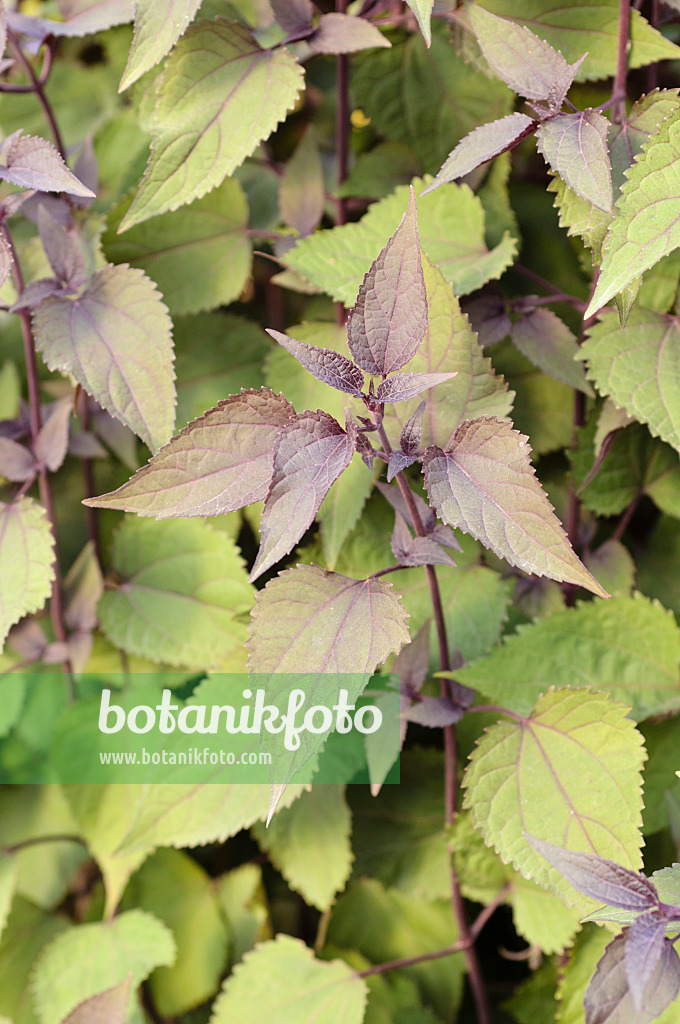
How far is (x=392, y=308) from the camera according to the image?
0.48 meters

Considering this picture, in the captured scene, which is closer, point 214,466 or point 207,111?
point 214,466

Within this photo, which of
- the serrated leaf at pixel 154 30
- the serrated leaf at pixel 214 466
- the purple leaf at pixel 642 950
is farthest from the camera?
the serrated leaf at pixel 154 30

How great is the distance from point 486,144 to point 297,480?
0.88ft

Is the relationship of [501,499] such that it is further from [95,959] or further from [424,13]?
[95,959]

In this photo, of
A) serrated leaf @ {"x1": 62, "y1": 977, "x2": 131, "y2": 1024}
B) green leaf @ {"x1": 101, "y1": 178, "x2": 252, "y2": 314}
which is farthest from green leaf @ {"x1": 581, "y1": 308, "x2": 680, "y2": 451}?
serrated leaf @ {"x1": 62, "y1": 977, "x2": 131, "y2": 1024}

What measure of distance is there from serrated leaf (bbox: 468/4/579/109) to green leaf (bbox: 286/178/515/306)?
0.42ft

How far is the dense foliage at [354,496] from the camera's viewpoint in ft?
1.60

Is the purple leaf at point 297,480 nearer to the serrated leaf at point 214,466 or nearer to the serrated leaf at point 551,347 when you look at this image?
the serrated leaf at point 214,466

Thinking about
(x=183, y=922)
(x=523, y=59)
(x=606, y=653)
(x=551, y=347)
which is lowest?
(x=183, y=922)

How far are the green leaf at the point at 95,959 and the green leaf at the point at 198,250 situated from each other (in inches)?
23.6

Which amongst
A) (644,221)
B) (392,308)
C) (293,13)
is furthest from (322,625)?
(293,13)

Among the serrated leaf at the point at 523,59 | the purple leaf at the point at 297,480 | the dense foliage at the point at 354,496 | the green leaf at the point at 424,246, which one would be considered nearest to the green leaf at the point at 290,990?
the dense foliage at the point at 354,496

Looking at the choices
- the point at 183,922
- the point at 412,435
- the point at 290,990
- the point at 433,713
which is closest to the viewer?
the point at 412,435

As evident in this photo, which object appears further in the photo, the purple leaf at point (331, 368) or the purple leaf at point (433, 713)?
the purple leaf at point (433, 713)
